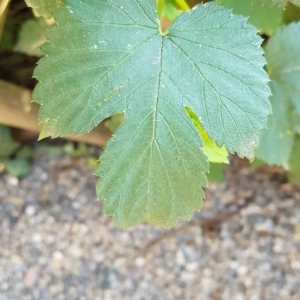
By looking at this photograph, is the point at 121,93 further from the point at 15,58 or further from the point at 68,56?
the point at 15,58

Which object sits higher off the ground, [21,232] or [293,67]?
[293,67]

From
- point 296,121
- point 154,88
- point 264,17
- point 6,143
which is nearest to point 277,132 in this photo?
point 296,121

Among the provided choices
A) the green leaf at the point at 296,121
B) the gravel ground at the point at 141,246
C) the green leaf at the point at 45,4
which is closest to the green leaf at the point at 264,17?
the green leaf at the point at 296,121

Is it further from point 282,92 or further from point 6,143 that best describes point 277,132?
point 6,143

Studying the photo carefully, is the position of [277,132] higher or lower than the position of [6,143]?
higher

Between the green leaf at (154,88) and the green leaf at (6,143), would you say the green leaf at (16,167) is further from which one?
the green leaf at (154,88)

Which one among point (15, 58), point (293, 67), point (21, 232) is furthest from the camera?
point (21, 232)

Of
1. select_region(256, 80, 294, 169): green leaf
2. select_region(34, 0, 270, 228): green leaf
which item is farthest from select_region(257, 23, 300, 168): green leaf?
select_region(34, 0, 270, 228): green leaf

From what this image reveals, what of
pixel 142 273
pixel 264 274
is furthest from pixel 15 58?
pixel 264 274
